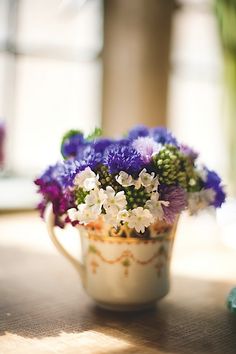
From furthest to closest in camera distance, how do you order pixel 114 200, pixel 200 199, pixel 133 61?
pixel 133 61
pixel 200 199
pixel 114 200

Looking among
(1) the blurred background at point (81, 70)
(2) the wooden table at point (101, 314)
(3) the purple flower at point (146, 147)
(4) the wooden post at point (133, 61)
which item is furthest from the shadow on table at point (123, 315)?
(4) the wooden post at point (133, 61)

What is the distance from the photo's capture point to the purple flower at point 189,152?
0.81m

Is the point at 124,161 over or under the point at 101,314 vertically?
over

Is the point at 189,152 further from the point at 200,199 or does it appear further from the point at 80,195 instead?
the point at 80,195

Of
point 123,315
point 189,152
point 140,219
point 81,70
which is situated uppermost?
point 81,70

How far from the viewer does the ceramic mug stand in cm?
78

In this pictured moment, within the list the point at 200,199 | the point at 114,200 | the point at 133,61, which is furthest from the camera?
the point at 133,61

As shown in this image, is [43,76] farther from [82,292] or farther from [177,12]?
[82,292]

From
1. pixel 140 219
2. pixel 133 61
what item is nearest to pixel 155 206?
pixel 140 219

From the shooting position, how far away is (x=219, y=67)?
2.60 m

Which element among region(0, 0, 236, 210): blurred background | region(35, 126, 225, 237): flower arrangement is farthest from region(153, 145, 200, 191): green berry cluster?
region(0, 0, 236, 210): blurred background

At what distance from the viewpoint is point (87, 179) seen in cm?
72

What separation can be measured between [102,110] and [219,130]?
0.74 m

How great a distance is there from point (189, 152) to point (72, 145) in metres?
0.20
